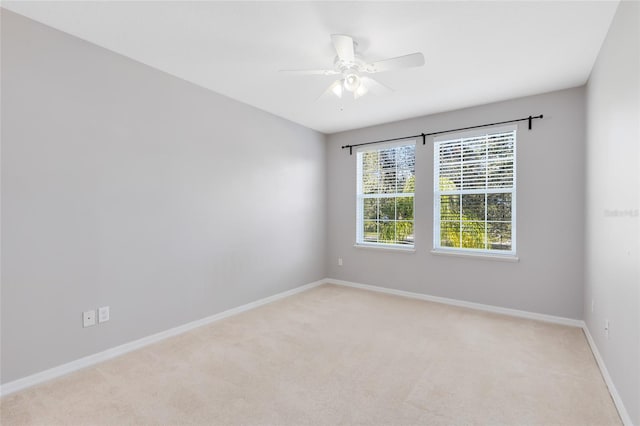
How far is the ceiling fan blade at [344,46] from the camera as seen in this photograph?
2088 millimetres

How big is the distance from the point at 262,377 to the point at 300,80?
2.69 metres

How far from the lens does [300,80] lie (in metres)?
3.12

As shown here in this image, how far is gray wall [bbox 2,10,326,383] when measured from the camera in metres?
2.14

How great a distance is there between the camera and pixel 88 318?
8.06ft

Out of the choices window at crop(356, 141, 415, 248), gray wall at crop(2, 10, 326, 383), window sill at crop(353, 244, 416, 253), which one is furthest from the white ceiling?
window sill at crop(353, 244, 416, 253)

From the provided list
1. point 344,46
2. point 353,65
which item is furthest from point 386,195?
point 344,46

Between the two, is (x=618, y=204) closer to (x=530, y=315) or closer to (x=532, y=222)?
(x=532, y=222)

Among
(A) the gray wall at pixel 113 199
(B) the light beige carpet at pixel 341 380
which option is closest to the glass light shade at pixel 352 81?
→ (A) the gray wall at pixel 113 199

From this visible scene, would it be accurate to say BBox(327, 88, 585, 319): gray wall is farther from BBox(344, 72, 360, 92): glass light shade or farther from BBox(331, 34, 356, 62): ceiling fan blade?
BBox(331, 34, 356, 62): ceiling fan blade

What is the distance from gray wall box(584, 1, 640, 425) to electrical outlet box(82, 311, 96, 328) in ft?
11.6

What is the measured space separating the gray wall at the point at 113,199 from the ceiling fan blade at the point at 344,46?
70.1 inches

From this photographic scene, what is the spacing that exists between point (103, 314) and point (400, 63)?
3.04m

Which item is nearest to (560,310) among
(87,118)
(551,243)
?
(551,243)

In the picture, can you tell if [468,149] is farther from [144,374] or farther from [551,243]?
[144,374]
